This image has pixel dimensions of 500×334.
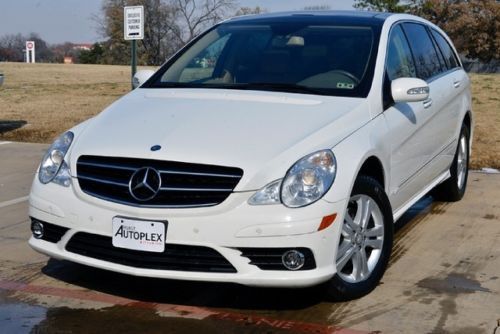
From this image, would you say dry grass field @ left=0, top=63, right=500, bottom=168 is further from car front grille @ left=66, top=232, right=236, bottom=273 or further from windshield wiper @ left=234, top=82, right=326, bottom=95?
car front grille @ left=66, top=232, right=236, bottom=273

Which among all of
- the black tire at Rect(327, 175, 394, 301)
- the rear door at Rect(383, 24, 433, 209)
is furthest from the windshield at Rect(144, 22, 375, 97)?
the black tire at Rect(327, 175, 394, 301)

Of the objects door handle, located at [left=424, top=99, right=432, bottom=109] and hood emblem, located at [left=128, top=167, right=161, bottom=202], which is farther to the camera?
door handle, located at [left=424, top=99, right=432, bottom=109]

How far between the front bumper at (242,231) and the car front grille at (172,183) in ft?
0.16

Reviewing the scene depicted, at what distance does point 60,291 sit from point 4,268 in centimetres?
67

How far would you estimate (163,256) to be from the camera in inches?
148

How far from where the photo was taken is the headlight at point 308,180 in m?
3.66

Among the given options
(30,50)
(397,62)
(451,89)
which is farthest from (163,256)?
(30,50)

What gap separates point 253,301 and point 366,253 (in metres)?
0.73

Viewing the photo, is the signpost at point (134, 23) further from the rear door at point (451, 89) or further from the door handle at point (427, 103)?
the door handle at point (427, 103)

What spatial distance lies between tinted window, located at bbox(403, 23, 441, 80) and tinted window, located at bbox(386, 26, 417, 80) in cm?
15

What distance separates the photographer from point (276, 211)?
3611mm

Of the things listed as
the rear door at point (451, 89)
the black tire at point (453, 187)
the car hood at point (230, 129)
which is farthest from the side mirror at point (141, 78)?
the black tire at point (453, 187)

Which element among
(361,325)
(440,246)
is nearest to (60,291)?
(361,325)

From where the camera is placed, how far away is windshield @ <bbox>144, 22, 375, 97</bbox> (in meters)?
4.71
